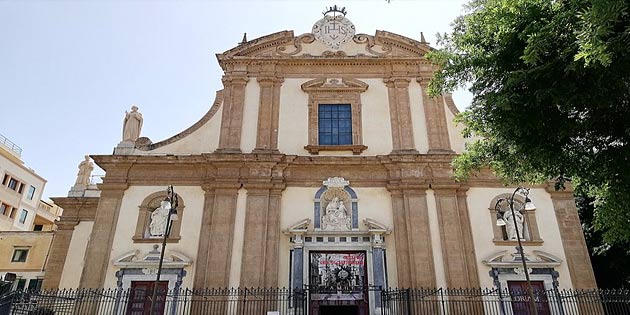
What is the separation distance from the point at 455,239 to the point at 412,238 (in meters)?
1.40

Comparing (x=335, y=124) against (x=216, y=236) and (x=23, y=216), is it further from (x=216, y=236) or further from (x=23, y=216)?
(x=23, y=216)

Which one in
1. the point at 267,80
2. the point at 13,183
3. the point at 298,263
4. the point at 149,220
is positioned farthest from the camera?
the point at 13,183

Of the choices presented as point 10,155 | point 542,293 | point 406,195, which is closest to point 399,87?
point 406,195

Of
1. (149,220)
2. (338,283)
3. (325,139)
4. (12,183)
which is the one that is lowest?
(338,283)

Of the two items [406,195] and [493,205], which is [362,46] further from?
[493,205]

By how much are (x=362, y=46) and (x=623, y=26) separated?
12404mm

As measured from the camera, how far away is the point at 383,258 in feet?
48.3

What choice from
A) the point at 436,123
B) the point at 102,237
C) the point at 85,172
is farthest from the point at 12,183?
the point at 436,123

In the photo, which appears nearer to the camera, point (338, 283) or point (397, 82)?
point (338, 283)

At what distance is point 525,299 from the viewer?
551 inches

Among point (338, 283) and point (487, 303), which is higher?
point (338, 283)

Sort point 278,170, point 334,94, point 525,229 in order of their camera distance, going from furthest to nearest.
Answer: point 334,94 < point 278,170 < point 525,229

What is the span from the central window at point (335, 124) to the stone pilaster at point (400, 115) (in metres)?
1.65

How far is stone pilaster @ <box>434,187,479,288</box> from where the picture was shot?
14.4m
